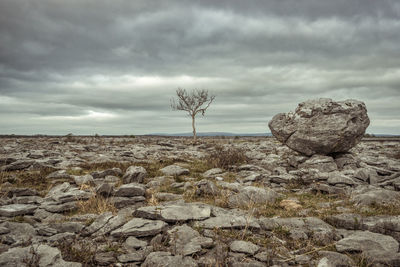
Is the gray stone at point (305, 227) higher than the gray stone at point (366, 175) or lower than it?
lower

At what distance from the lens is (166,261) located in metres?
3.86

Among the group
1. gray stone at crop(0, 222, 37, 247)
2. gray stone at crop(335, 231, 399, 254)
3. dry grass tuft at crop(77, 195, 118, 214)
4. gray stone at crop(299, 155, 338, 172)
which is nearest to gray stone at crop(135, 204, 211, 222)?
dry grass tuft at crop(77, 195, 118, 214)

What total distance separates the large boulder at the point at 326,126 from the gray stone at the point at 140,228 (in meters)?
10.6

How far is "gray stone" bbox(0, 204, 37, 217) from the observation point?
19.7 ft

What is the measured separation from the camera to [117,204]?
7121mm

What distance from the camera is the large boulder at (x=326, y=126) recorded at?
12828 millimetres

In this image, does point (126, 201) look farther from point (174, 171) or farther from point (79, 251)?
point (174, 171)

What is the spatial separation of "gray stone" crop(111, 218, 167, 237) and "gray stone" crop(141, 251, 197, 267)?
84 cm

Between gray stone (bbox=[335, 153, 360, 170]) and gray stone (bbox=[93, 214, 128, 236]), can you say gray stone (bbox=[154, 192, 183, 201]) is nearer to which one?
gray stone (bbox=[93, 214, 128, 236])

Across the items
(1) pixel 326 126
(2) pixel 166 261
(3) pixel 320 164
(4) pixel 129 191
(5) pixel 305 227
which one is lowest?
(5) pixel 305 227

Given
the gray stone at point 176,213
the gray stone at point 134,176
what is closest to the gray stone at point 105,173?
the gray stone at point 134,176

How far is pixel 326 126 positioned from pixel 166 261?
1164cm

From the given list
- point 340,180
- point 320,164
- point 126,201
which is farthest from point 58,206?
point 320,164

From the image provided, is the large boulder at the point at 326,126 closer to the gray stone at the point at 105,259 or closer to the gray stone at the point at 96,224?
the gray stone at the point at 96,224
